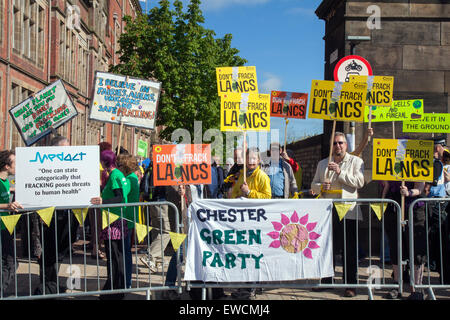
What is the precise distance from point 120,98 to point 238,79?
2043mm

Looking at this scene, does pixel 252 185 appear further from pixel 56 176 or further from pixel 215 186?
pixel 56 176

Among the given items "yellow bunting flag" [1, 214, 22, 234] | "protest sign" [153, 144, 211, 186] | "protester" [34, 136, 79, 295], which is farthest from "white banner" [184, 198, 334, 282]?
"yellow bunting flag" [1, 214, 22, 234]

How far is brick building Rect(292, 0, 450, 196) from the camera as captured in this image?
9258mm

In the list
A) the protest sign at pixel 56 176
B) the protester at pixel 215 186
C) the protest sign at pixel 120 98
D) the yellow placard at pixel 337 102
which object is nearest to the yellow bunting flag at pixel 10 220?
the protest sign at pixel 56 176

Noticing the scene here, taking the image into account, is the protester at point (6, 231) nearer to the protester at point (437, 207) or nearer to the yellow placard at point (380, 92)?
the yellow placard at point (380, 92)

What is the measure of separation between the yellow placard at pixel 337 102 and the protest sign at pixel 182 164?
1.82 m

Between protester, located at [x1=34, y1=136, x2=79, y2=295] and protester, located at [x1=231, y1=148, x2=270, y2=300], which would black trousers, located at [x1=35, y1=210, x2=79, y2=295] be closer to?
protester, located at [x1=34, y1=136, x2=79, y2=295]

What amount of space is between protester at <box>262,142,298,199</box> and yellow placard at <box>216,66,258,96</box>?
149 cm

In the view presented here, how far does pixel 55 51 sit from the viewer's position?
24.7m

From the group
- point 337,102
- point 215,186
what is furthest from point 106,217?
point 337,102

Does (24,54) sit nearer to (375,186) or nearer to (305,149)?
(305,149)

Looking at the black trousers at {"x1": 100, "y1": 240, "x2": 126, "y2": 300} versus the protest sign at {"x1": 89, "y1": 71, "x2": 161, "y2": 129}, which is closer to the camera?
the black trousers at {"x1": 100, "y1": 240, "x2": 126, "y2": 300}
